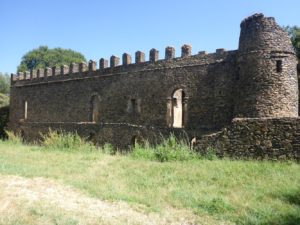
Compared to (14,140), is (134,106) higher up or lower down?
higher up

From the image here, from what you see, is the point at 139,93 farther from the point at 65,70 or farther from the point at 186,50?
the point at 65,70

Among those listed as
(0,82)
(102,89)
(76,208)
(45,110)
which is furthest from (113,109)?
(0,82)

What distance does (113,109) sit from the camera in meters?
20.6

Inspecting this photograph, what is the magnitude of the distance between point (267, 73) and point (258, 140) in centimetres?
367


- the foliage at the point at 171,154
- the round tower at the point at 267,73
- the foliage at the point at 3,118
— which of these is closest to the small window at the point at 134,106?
the round tower at the point at 267,73

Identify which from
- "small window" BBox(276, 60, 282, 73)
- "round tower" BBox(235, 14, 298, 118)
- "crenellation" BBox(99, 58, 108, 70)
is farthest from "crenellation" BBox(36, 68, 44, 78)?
"small window" BBox(276, 60, 282, 73)

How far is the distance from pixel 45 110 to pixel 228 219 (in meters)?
20.3

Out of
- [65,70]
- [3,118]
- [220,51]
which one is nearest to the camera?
[220,51]

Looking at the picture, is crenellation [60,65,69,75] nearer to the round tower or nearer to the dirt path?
the round tower

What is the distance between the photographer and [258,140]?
36.8ft

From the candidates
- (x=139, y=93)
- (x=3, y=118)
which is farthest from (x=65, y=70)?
(x=3, y=118)

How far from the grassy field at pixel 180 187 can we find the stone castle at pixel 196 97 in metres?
1.07

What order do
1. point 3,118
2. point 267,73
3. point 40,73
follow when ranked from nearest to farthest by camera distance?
point 267,73, point 40,73, point 3,118

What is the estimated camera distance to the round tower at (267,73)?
13727 mm
